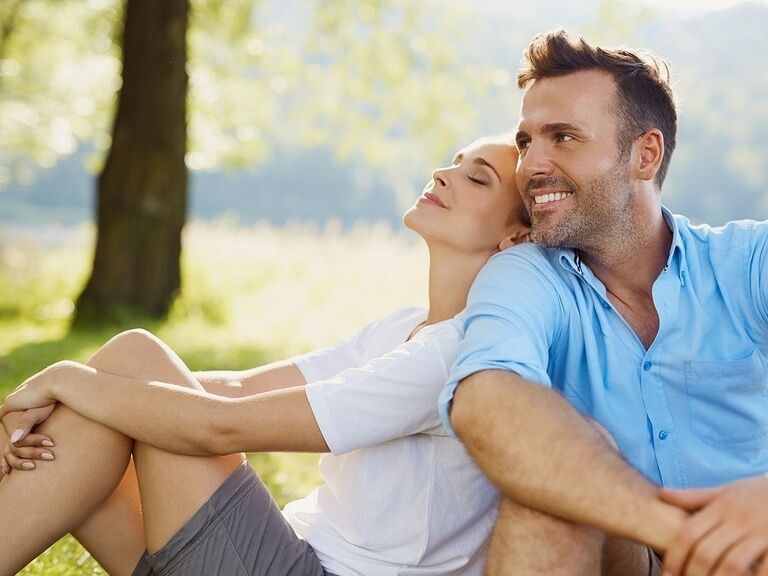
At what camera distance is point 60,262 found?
13477mm

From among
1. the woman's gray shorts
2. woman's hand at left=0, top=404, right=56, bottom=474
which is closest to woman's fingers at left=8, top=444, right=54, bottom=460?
woman's hand at left=0, top=404, right=56, bottom=474

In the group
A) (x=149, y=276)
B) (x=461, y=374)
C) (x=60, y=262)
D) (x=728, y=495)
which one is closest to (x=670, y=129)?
(x=461, y=374)

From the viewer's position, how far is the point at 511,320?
2404 mm

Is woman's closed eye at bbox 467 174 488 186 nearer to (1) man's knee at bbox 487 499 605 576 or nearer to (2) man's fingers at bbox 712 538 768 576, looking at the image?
(1) man's knee at bbox 487 499 605 576

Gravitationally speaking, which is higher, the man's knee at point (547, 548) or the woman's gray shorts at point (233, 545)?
the man's knee at point (547, 548)

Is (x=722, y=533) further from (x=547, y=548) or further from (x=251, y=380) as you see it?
(x=251, y=380)

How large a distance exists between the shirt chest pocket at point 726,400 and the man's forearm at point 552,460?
66 cm

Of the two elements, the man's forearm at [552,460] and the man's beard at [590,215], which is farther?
the man's beard at [590,215]

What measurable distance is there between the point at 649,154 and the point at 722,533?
1.47 m

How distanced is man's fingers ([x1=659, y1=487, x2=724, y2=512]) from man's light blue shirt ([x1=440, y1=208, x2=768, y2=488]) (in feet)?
2.19

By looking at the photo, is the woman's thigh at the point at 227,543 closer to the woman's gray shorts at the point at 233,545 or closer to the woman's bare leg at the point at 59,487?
the woman's gray shorts at the point at 233,545

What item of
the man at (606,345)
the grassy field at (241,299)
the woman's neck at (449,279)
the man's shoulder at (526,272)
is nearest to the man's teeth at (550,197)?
the man at (606,345)

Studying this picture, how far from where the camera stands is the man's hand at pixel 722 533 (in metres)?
1.81

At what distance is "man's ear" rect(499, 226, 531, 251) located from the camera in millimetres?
2961
